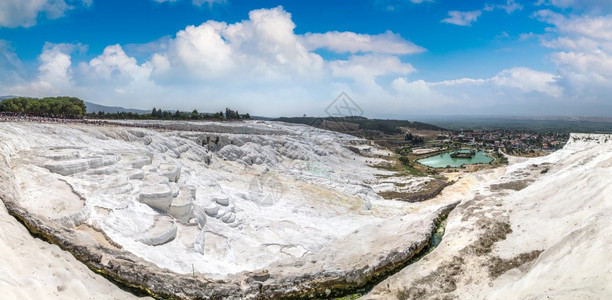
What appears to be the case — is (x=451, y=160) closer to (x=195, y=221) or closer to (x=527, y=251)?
(x=527, y=251)

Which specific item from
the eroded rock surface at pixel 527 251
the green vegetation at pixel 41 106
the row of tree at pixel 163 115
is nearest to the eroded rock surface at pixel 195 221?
the eroded rock surface at pixel 527 251

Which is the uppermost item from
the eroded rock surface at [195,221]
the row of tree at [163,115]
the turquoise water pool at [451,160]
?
the row of tree at [163,115]

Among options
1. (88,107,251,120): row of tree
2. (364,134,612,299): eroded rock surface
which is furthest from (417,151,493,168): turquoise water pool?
(364,134,612,299): eroded rock surface

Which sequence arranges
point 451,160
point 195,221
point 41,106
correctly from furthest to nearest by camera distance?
point 451,160
point 41,106
point 195,221

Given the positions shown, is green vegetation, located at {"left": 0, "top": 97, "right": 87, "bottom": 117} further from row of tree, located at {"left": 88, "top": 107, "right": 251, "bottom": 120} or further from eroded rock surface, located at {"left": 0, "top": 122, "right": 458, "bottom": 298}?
eroded rock surface, located at {"left": 0, "top": 122, "right": 458, "bottom": 298}

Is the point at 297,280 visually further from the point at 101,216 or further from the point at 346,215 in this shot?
the point at 346,215

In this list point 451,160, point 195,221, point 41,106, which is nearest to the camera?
point 195,221

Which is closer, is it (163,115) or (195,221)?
(195,221)

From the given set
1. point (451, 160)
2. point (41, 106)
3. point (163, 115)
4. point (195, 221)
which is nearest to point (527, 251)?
point (195, 221)

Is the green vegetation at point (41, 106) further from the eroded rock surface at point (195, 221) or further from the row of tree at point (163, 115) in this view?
the eroded rock surface at point (195, 221)
